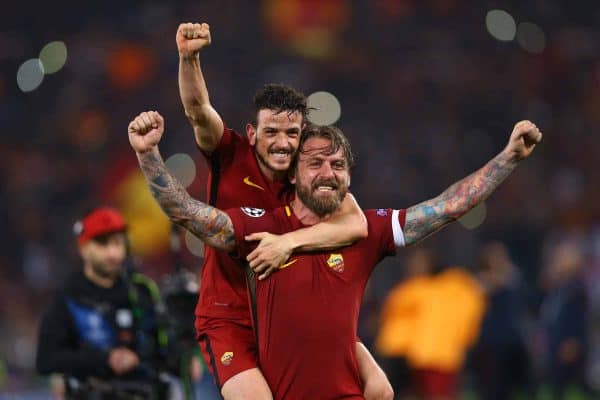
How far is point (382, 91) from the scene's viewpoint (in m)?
19.1

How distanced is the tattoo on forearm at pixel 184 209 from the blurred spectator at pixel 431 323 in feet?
23.0

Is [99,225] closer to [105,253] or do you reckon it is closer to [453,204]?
[105,253]

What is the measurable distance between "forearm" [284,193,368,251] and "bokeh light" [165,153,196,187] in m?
12.2

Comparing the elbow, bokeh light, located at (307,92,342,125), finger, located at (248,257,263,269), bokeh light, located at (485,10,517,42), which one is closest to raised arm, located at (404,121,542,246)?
the elbow

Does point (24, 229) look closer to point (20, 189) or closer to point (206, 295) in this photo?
point (20, 189)

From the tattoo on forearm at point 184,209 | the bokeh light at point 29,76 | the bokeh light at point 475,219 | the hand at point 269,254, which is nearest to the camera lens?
the tattoo on forearm at point 184,209

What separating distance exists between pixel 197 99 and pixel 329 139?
68 centimetres

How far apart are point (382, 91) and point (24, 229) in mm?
6415

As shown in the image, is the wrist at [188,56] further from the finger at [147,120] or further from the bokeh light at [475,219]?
the bokeh light at [475,219]

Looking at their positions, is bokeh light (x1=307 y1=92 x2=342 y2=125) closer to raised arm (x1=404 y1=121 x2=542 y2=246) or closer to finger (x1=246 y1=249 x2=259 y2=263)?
raised arm (x1=404 y1=121 x2=542 y2=246)

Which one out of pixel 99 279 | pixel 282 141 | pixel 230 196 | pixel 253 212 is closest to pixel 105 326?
pixel 99 279

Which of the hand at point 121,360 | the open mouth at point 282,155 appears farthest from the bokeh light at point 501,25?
the open mouth at point 282,155

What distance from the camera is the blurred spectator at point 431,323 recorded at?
1219cm

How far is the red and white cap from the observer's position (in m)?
7.88
